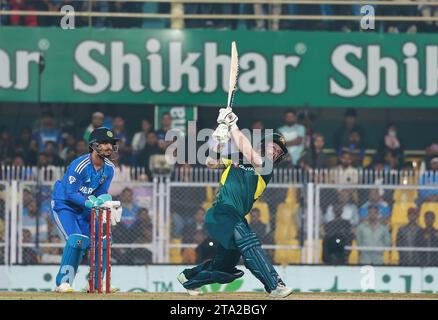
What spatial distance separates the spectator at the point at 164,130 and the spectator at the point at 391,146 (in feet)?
11.8

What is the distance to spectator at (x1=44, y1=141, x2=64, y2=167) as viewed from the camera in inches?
943

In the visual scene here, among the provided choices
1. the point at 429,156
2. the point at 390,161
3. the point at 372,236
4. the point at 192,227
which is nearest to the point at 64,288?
the point at 192,227

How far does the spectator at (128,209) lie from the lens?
22.8 m

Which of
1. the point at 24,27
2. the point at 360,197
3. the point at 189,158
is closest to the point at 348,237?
the point at 360,197

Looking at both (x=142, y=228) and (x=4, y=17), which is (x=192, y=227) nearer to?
(x=142, y=228)

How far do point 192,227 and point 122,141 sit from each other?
260cm

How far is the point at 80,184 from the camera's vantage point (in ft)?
53.9

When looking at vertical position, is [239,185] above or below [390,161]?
below

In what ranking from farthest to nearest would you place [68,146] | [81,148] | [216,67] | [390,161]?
[216,67] → [390,161] → [68,146] → [81,148]

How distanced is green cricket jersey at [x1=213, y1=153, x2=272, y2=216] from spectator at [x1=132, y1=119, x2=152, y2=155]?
8.84 m

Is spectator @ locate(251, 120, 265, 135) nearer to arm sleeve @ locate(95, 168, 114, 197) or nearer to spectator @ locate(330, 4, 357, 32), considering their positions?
spectator @ locate(330, 4, 357, 32)

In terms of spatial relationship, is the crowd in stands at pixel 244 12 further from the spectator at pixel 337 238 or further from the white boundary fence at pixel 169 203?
the spectator at pixel 337 238

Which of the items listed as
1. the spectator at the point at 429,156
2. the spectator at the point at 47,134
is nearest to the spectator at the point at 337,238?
the spectator at the point at 429,156
